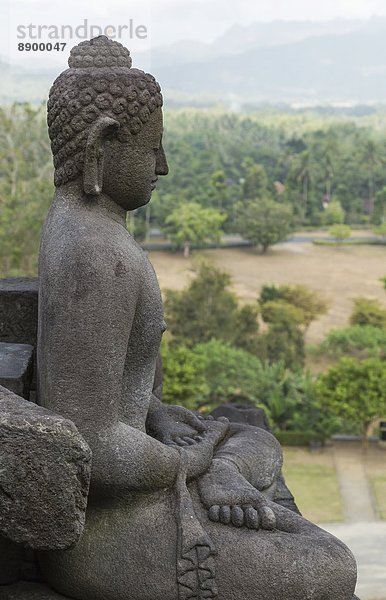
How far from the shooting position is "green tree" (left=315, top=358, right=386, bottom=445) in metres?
25.8

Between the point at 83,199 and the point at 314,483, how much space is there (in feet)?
64.9

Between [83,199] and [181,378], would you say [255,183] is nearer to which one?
[181,378]

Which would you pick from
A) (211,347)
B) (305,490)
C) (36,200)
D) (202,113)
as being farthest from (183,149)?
(305,490)

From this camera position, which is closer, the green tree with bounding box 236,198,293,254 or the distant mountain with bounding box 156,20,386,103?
the green tree with bounding box 236,198,293,254

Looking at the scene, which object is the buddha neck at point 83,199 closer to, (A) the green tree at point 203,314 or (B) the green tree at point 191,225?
(A) the green tree at point 203,314

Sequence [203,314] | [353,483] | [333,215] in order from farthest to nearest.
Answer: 1. [333,215]
2. [203,314]
3. [353,483]

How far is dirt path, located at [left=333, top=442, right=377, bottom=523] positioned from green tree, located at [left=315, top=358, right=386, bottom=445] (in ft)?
3.84

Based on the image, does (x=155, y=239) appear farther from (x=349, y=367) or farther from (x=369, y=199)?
(x=349, y=367)

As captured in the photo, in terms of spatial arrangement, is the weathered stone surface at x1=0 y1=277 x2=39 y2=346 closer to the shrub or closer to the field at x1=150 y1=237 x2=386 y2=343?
the shrub

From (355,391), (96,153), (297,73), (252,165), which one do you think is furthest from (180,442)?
(297,73)

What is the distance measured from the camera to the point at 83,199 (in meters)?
4.82

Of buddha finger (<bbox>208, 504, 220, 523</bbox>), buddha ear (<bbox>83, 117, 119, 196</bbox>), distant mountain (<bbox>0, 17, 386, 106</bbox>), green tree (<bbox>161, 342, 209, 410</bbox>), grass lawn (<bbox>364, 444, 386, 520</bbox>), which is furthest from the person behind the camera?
distant mountain (<bbox>0, 17, 386, 106</bbox>)

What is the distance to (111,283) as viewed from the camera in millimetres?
4543
